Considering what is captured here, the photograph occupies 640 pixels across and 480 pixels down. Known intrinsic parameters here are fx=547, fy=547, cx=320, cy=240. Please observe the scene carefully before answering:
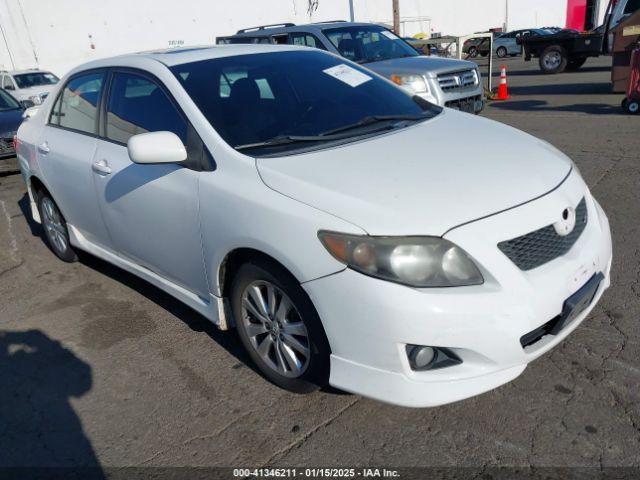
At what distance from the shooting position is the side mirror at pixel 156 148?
2801mm

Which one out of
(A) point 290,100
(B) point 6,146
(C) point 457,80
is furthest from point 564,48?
(A) point 290,100

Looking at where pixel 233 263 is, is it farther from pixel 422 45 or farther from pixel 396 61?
pixel 422 45

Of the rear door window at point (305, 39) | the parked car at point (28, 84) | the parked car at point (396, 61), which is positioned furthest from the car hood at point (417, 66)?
the parked car at point (28, 84)

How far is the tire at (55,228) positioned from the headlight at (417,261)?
129 inches

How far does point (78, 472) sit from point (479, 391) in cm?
182

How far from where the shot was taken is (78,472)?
2.47 m

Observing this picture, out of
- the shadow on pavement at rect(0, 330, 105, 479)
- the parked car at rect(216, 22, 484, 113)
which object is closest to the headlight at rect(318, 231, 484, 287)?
the shadow on pavement at rect(0, 330, 105, 479)

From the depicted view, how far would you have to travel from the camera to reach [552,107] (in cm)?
1116

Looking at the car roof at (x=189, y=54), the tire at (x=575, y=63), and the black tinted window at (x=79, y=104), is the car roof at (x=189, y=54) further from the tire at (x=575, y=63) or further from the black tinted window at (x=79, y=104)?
the tire at (x=575, y=63)

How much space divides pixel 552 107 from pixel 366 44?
439cm

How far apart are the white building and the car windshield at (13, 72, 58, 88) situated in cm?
941

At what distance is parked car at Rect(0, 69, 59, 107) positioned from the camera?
15.5 metres

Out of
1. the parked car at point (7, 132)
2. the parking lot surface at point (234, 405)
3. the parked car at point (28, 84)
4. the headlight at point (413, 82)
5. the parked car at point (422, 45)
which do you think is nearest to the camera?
the parking lot surface at point (234, 405)

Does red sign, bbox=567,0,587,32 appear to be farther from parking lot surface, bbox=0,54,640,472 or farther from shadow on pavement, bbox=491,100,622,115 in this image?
parking lot surface, bbox=0,54,640,472
